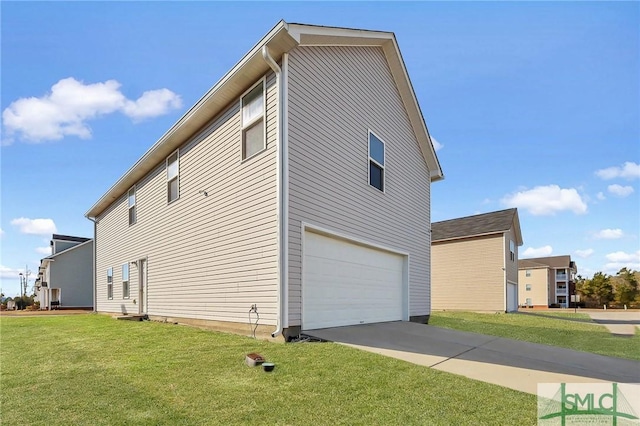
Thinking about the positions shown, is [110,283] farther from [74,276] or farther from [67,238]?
[67,238]

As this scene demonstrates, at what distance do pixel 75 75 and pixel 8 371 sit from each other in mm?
8520

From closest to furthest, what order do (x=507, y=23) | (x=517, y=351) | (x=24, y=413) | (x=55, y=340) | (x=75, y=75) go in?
(x=24, y=413), (x=517, y=351), (x=55, y=340), (x=507, y=23), (x=75, y=75)

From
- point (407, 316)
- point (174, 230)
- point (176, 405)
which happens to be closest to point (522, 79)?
point (407, 316)

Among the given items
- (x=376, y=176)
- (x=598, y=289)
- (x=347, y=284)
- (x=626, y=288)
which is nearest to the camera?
(x=347, y=284)

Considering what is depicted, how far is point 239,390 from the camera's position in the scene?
13.3ft

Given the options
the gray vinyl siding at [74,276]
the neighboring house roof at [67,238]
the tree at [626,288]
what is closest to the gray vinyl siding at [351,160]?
the gray vinyl siding at [74,276]

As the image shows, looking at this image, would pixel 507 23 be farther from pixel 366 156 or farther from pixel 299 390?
pixel 299 390

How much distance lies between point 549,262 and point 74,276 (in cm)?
5234

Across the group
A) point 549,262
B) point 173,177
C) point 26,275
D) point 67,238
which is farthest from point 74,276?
point 549,262

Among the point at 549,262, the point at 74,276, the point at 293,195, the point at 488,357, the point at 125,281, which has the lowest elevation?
the point at 549,262

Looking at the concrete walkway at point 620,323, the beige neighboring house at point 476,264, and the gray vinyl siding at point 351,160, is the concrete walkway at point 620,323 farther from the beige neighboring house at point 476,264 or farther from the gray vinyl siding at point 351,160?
the gray vinyl siding at point 351,160

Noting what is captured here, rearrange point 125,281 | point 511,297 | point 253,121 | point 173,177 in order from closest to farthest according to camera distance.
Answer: point 253,121
point 173,177
point 125,281
point 511,297

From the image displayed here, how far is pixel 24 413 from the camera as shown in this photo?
347cm

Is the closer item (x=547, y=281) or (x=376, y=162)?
(x=376, y=162)
